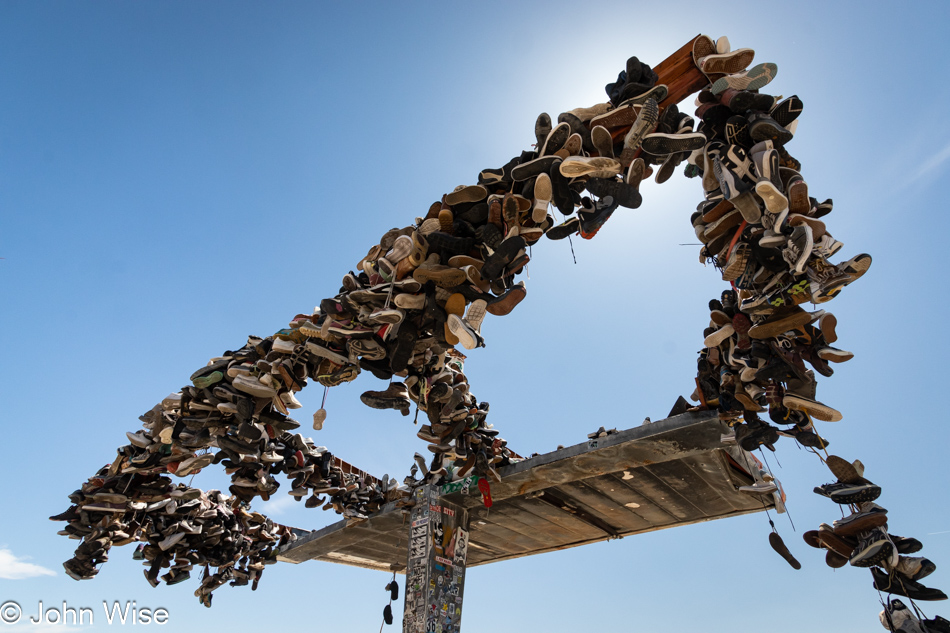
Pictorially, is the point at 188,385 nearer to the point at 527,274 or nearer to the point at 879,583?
the point at 527,274

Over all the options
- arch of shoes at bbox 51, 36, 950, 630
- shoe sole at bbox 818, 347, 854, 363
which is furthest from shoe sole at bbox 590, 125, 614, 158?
shoe sole at bbox 818, 347, 854, 363

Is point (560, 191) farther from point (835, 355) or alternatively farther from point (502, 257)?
point (835, 355)

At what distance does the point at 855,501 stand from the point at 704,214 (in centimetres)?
200

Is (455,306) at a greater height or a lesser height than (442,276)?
lesser

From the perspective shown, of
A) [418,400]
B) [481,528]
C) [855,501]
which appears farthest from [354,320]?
[481,528]

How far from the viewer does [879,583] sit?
303 centimetres

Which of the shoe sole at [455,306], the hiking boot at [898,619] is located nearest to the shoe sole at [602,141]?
the shoe sole at [455,306]

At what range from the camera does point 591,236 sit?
3.57 metres

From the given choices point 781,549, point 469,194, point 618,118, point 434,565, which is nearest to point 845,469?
point 781,549

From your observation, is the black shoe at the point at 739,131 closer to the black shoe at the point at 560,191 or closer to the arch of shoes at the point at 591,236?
the arch of shoes at the point at 591,236

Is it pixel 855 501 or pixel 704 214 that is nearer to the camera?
pixel 855 501

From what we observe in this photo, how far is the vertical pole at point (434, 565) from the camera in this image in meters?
6.67

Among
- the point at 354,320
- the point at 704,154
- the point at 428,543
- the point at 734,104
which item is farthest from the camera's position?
the point at 428,543

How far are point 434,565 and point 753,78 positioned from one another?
6466 millimetres
